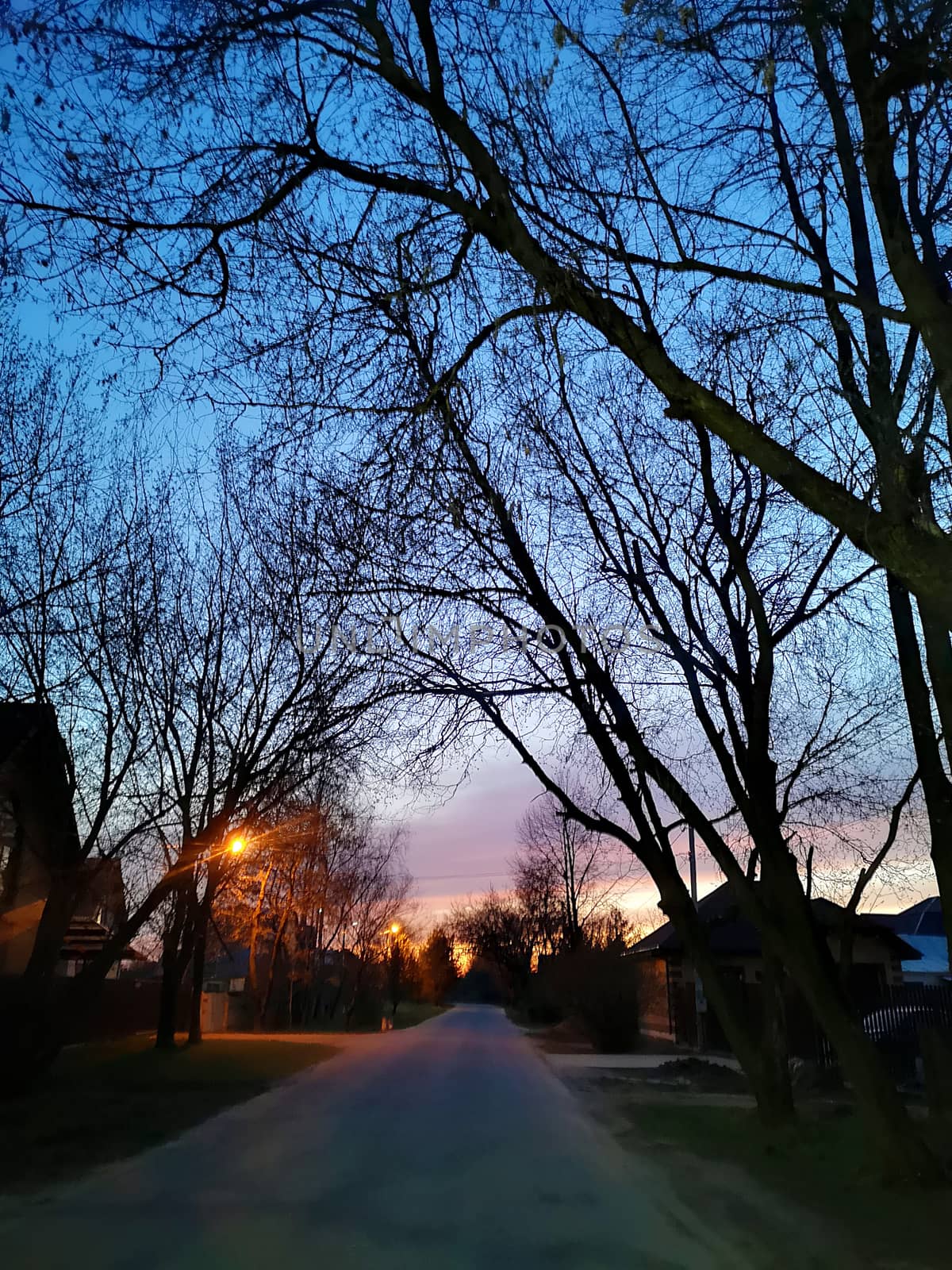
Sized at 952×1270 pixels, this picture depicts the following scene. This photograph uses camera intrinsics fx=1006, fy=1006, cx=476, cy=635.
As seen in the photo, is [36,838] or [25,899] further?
[25,899]

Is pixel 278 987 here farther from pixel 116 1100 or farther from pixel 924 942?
pixel 116 1100

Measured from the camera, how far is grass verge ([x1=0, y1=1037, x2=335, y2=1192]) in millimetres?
9492

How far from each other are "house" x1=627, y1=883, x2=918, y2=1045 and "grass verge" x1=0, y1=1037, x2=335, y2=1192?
9.46 metres

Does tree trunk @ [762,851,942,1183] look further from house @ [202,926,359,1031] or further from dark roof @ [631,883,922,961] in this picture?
house @ [202,926,359,1031]

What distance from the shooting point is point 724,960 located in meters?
30.0

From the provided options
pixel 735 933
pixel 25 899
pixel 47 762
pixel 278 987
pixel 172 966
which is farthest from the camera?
pixel 278 987

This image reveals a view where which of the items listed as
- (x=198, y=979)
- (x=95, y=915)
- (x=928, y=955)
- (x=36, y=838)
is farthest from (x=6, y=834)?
(x=928, y=955)

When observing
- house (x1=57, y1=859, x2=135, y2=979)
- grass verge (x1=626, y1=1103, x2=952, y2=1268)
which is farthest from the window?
grass verge (x1=626, y1=1103, x2=952, y2=1268)

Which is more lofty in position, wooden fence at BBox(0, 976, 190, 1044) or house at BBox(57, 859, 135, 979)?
house at BBox(57, 859, 135, 979)

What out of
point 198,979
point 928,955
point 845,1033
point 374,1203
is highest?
point 928,955

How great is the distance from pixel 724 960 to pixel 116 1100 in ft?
66.5

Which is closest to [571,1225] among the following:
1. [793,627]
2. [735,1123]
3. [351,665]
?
[735,1123]

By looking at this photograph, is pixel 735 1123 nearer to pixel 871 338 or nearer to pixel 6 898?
pixel 871 338

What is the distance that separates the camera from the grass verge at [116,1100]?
31.1 feet
